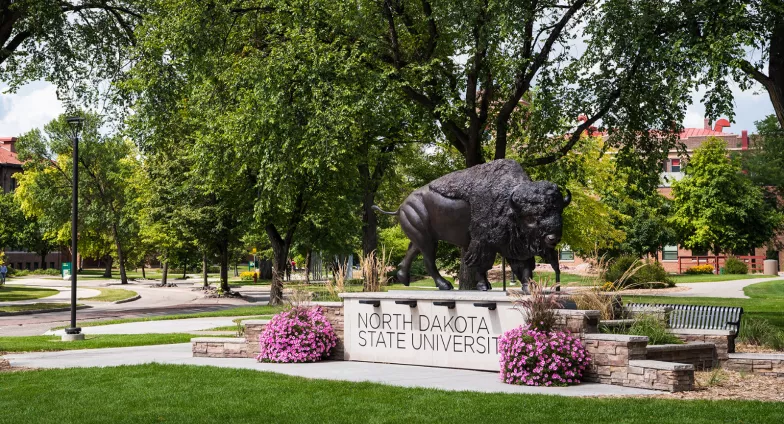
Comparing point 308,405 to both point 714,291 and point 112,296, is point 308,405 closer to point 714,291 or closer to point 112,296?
point 714,291

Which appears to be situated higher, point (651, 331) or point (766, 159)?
point (766, 159)

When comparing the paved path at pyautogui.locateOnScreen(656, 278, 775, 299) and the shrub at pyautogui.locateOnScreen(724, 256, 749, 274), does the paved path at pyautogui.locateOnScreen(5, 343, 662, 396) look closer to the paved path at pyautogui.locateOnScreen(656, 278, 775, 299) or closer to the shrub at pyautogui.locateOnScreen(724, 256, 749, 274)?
the paved path at pyautogui.locateOnScreen(656, 278, 775, 299)

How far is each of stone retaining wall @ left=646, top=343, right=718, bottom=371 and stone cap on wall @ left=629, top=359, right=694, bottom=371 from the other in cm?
68

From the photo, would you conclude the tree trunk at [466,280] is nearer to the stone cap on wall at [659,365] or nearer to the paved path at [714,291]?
the stone cap on wall at [659,365]

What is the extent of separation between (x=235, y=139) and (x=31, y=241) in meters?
80.3

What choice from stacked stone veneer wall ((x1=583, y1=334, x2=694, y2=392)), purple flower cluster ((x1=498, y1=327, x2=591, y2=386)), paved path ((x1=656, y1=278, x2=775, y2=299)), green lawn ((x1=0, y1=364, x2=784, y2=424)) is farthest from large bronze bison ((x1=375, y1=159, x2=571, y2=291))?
paved path ((x1=656, y1=278, x2=775, y2=299))

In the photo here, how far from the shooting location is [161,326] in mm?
24641

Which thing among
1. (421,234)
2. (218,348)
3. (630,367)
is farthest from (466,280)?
(630,367)

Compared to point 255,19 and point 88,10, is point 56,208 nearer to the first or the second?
point 88,10

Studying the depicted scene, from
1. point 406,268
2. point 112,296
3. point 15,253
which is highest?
point 15,253

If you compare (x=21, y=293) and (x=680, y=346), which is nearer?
(x=680, y=346)

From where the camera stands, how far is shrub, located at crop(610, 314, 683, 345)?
468 inches

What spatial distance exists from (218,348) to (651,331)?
7.52 meters

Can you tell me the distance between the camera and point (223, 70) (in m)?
22.0
